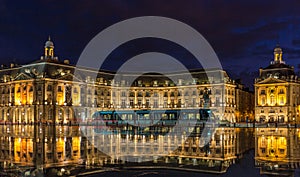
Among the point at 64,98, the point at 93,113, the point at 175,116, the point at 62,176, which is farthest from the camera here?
the point at 93,113

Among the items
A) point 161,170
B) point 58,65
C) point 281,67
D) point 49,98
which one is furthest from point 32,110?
point 161,170

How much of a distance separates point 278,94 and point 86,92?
54504mm

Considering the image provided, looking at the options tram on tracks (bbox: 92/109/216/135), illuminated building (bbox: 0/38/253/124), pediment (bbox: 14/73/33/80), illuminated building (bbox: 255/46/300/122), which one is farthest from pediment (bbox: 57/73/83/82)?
illuminated building (bbox: 255/46/300/122)

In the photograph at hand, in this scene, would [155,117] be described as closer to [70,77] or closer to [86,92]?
[86,92]

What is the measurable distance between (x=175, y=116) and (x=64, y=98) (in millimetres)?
30388

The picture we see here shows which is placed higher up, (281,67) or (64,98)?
(281,67)

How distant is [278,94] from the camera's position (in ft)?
340

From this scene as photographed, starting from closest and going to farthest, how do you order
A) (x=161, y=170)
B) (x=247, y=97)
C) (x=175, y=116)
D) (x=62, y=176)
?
1. (x=62, y=176)
2. (x=161, y=170)
3. (x=175, y=116)
4. (x=247, y=97)

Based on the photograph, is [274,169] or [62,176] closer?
[62,176]

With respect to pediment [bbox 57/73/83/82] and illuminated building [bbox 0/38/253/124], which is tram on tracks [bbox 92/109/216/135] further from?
→ pediment [bbox 57/73/83/82]

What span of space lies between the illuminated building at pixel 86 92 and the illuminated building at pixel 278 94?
8.59 meters

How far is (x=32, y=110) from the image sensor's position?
93500 mm

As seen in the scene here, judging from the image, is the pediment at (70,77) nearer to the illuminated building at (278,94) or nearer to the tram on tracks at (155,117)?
the tram on tracks at (155,117)

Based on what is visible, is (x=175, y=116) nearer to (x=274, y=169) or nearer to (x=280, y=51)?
(x=280, y=51)
